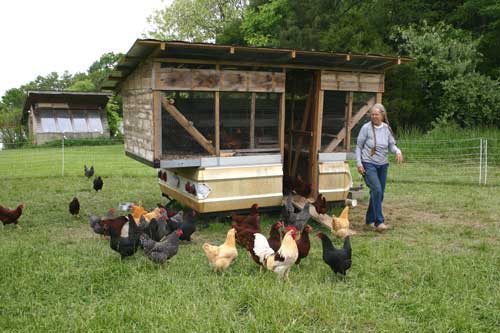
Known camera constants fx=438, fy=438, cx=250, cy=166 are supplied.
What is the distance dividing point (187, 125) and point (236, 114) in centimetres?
86

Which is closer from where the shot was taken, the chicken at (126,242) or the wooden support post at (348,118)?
the chicken at (126,242)

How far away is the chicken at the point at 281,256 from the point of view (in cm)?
433

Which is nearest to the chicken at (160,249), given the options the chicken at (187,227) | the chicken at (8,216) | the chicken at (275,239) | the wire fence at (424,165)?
the chicken at (187,227)

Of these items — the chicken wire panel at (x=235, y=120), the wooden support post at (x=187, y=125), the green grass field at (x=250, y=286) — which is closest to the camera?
the green grass field at (x=250, y=286)

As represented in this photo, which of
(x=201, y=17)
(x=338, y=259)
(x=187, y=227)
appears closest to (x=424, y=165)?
(x=187, y=227)

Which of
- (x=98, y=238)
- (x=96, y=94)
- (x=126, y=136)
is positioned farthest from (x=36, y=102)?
(x=98, y=238)

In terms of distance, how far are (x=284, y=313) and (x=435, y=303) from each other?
1413 millimetres

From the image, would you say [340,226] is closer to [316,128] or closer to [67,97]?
[316,128]

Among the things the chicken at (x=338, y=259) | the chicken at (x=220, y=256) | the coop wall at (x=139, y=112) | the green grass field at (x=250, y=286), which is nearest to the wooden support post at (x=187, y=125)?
the coop wall at (x=139, y=112)

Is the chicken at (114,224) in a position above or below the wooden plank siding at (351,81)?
below

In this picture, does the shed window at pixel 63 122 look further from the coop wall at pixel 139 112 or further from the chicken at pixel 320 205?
the chicken at pixel 320 205

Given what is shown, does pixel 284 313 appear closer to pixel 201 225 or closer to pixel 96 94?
pixel 201 225

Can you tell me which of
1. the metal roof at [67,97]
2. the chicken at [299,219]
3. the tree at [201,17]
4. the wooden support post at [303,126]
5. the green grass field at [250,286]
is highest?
the tree at [201,17]

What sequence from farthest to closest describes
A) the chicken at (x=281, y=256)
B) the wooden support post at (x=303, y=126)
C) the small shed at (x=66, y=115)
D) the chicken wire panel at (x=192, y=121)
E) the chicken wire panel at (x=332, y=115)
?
the small shed at (x=66, y=115) < the wooden support post at (x=303, y=126) < the chicken wire panel at (x=332, y=115) < the chicken wire panel at (x=192, y=121) < the chicken at (x=281, y=256)
